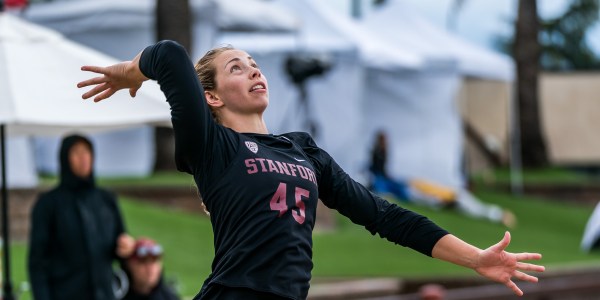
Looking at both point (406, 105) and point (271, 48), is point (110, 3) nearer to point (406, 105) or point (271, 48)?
point (271, 48)

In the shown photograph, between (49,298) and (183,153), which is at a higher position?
(183,153)

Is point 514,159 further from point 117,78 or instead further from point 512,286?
point 117,78

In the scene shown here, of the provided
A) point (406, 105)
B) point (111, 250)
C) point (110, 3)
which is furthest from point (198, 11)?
point (111, 250)

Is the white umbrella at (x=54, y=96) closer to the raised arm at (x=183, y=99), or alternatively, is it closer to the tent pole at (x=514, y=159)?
the raised arm at (x=183, y=99)

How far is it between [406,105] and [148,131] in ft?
19.5

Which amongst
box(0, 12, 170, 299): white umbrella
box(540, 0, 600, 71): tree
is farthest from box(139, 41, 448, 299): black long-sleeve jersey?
box(540, 0, 600, 71): tree

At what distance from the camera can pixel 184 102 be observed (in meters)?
3.72

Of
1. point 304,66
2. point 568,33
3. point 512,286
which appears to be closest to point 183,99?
point 512,286

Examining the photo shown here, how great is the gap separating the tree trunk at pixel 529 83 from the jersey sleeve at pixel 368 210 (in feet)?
83.9

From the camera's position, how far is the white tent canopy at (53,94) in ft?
23.1

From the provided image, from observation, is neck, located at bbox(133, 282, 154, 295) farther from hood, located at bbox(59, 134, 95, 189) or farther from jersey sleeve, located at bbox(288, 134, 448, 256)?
jersey sleeve, located at bbox(288, 134, 448, 256)

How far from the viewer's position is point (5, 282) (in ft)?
26.0

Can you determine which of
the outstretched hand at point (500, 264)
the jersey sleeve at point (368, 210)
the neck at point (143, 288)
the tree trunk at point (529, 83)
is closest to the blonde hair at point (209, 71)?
the jersey sleeve at point (368, 210)

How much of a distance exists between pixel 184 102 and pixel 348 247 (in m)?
13.0
